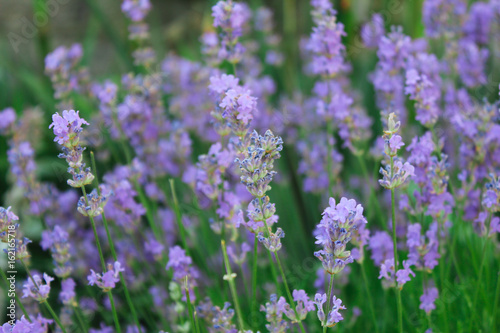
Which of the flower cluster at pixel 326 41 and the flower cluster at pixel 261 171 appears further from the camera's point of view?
the flower cluster at pixel 326 41

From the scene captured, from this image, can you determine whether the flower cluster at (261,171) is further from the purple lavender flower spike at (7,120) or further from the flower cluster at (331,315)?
the purple lavender flower spike at (7,120)

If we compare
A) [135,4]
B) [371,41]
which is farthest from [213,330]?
[371,41]

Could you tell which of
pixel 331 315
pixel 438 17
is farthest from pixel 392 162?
pixel 438 17

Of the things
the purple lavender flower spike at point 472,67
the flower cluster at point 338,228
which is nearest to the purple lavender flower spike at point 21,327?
the flower cluster at point 338,228

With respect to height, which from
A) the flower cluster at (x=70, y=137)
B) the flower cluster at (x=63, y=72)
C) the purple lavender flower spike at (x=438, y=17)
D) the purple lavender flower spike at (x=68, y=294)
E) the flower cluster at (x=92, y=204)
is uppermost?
the purple lavender flower spike at (x=438, y=17)

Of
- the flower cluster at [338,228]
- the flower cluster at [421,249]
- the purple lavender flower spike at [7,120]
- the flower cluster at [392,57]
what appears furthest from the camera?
the purple lavender flower spike at [7,120]

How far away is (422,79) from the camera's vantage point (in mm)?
1252

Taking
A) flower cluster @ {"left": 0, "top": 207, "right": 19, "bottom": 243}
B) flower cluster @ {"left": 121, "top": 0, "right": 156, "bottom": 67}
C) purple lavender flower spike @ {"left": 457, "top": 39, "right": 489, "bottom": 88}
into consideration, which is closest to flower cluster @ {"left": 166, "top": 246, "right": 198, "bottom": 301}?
flower cluster @ {"left": 0, "top": 207, "right": 19, "bottom": 243}

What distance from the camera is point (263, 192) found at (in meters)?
0.91

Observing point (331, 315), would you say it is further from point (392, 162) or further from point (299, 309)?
point (392, 162)

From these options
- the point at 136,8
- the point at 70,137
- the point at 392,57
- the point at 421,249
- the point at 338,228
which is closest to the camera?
the point at 338,228

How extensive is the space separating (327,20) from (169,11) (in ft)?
11.2

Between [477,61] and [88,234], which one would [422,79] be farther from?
[88,234]

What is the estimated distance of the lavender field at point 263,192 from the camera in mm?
1032
